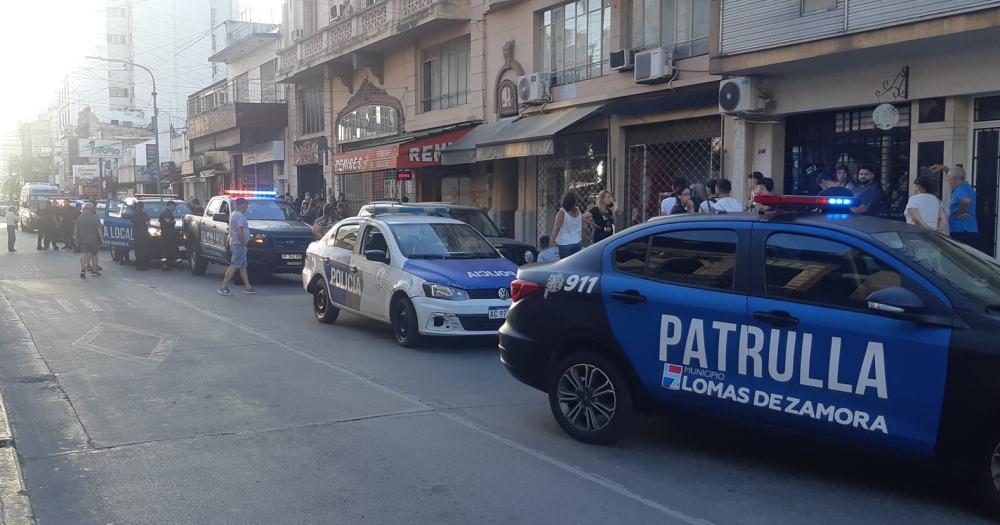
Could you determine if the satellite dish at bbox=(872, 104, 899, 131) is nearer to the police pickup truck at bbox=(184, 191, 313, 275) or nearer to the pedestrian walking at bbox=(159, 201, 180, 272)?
the police pickup truck at bbox=(184, 191, 313, 275)

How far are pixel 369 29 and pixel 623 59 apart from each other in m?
12.1

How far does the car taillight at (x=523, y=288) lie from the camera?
6871mm

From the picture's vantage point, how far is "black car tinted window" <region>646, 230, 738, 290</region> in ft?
19.2

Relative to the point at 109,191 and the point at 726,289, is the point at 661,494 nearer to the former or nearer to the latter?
the point at 726,289

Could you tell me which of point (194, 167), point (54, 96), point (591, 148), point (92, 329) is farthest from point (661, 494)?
point (54, 96)

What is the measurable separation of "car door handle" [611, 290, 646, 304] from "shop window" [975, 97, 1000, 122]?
27.5ft

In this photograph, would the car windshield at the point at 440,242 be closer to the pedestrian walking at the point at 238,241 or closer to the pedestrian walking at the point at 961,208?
the pedestrian walking at the point at 961,208

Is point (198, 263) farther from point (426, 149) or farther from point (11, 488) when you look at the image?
point (11, 488)

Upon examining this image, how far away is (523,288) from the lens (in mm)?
6965

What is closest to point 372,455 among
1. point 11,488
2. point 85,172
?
point 11,488

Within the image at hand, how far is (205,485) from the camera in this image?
5645mm

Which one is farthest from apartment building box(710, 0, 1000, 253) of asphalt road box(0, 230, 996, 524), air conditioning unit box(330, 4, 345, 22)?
air conditioning unit box(330, 4, 345, 22)

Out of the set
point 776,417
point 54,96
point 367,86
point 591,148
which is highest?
point 54,96

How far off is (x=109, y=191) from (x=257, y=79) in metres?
21.5
